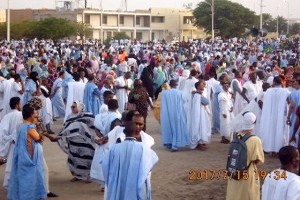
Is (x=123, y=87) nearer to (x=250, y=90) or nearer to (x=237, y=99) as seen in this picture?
(x=237, y=99)

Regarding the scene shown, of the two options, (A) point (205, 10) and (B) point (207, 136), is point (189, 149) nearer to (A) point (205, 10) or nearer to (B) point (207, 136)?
(B) point (207, 136)

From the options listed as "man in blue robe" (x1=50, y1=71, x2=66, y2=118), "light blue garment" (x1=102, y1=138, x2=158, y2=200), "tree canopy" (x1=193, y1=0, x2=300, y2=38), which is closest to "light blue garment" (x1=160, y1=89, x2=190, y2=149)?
"man in blue robe" (x1=50, y1=71, x2=66, y2=118)

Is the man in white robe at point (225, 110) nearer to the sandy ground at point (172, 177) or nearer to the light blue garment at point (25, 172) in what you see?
the sandy ground at point (172, 177)

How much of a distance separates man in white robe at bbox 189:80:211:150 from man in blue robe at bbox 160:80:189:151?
0.17 metres

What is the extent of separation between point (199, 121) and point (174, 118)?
1.72ft

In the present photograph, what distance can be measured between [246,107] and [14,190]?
5.93 meters

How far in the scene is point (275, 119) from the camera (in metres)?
12.1

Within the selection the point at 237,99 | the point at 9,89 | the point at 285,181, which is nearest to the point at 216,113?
the point at 237,99

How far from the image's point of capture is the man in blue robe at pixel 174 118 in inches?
512

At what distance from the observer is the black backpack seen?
22.7 feet

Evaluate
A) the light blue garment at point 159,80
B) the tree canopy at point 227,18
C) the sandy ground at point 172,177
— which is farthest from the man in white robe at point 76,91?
the tree canopy at point 227,18

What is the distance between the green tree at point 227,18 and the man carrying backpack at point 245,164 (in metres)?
64.8

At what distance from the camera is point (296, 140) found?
33.7ft

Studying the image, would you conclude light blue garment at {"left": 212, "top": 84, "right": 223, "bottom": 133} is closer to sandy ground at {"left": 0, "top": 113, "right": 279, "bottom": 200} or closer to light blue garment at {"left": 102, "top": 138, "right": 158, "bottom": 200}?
sandy ground at {"left": 0, "top": 113, "right": 279, "bottom": 200}
